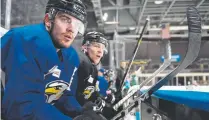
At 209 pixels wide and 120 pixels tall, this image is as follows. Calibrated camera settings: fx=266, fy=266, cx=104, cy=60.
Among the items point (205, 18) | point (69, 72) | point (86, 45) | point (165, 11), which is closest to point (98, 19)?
point (165, 11)

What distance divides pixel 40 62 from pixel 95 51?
599mm

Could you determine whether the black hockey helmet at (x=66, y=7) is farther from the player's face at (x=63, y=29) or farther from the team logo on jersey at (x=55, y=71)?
the team logo on jersey at (x=55, y=71)

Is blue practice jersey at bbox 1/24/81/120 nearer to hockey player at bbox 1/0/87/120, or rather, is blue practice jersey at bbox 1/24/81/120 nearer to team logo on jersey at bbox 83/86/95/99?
hockey player at bbox 1/0/87/120

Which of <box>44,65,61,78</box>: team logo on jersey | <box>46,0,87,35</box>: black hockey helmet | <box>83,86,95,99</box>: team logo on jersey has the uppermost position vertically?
<box>46,0,87,35</box>: black hockey helmet

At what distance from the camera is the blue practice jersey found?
0.65m

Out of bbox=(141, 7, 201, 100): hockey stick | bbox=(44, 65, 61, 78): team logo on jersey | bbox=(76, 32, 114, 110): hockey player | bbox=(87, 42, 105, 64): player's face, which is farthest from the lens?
bbox=(87, 42, 105, 64): player's face

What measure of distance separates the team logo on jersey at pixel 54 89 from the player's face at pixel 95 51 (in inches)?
16.6

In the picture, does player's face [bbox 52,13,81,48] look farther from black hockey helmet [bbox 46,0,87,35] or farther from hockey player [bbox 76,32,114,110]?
hockey player [bbox 76,32,114,110]

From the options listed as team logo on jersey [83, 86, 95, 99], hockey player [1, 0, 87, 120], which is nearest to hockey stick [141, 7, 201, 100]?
hockey player [1, 0, 87, 120]

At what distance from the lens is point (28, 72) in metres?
0.67

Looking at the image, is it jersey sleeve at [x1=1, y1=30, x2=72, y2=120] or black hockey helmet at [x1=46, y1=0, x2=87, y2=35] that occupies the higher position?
black hockey helmet at [x1=46, y1=0, x2=87, y2=35]

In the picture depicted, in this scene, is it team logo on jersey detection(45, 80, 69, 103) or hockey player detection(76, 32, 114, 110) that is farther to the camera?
hockey player detection(76, 32, 114, 110)

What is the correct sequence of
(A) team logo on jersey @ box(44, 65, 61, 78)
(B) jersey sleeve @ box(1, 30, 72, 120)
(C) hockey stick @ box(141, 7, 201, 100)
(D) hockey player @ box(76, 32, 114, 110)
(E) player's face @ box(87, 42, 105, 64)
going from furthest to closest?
(E) player's face @ box(87, 42, 105, 64), (D) hockey player @ box(76, 32, 114, 110), (C) hockey stick @ box(141, 7, 201, 100), (A) team logo on jersey @ box(44, 65, 61, 78), (B) jersey sleeve @ box(1, 30, 72, 120)

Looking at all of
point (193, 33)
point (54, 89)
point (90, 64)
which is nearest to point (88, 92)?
point (90, 64)
